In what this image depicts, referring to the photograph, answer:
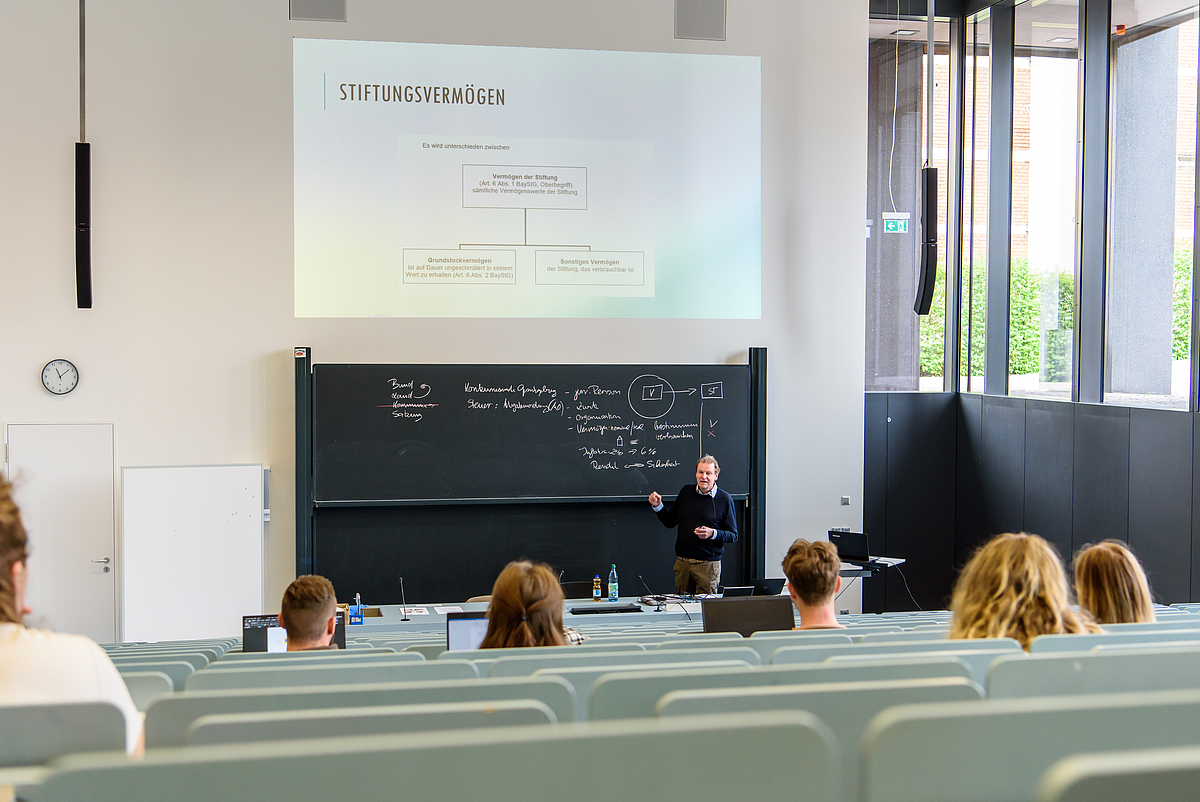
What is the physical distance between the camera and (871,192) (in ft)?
27.4

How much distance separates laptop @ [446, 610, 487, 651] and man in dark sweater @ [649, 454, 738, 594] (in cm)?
309

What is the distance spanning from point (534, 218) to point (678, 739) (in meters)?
6.32

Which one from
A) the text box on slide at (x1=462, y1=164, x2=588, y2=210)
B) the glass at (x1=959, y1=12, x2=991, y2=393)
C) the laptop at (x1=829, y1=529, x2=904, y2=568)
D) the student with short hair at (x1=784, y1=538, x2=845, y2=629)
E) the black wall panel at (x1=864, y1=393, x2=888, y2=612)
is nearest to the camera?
the student with short hair at (x1=784, y1=538, x2=845, y2=629)

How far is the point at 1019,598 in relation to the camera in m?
2.54

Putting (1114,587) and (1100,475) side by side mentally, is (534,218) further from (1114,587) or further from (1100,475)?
(1114,587)

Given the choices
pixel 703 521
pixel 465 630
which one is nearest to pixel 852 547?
pixel 703 521

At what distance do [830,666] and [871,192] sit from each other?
24.2ft

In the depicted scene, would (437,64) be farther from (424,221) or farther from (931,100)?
(931,100)

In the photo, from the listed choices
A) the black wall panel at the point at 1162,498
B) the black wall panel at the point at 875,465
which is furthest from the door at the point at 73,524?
the black wall panel at the point at 1162,498

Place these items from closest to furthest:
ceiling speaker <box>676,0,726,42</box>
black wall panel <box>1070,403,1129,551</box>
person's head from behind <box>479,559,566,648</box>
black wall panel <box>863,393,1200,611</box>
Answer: person's head from behind <box>479,559,566,648</box>, black wall panel <box>863,393,1200,611</box>, black wall panel <box>1070,403,1129,551</box>, ceiling speaker <box>676,0,726,42</box>

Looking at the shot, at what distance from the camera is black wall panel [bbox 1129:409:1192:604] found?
5820 millimetres

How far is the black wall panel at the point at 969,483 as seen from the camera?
8164 millimetres

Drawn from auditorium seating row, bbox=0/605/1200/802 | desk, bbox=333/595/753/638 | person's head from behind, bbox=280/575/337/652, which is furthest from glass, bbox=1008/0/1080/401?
auditorium seating row, bbox=0/605/1200/802

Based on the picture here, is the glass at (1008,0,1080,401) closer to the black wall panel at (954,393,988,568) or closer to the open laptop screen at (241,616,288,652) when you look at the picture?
the black wall panel at (954,393,988,568)
